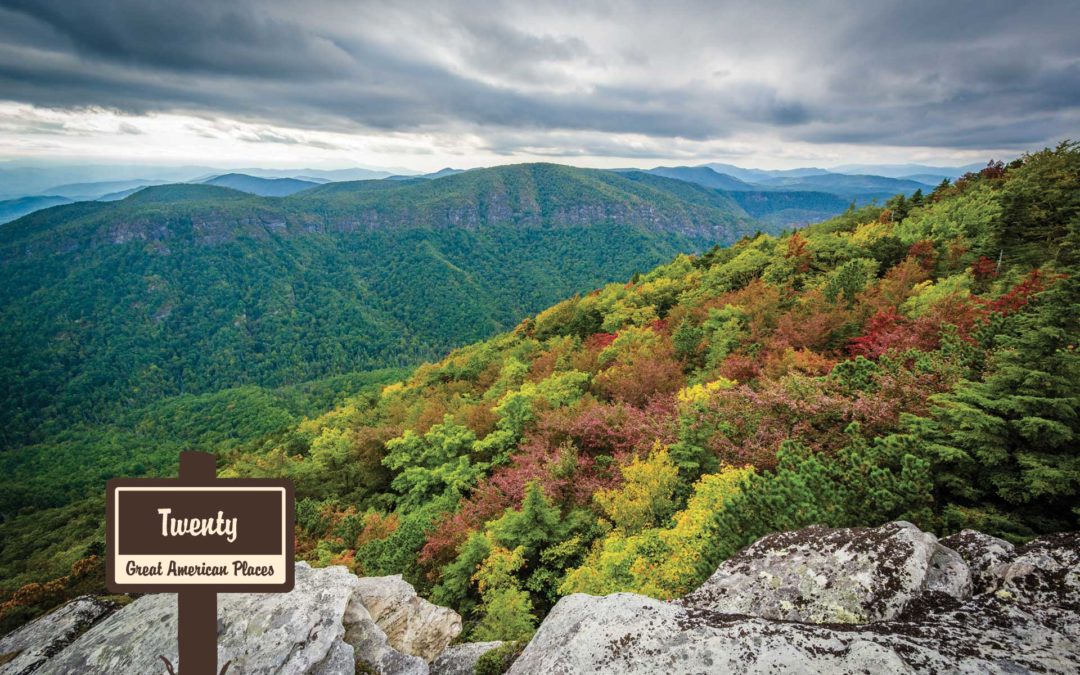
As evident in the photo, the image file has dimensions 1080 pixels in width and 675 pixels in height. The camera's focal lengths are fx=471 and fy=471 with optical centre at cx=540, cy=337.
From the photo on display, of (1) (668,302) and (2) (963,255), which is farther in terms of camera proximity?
(1) (668,302)

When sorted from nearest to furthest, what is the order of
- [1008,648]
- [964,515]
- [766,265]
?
[1008,648] → [964,515] → [766,265]

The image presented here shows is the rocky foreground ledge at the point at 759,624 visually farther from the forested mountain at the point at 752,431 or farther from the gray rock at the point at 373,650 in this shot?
the forested mountain at the point at 752,431

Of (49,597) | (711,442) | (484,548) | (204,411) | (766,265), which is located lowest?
(204,411)

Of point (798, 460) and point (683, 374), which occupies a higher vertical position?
point (798, 460)

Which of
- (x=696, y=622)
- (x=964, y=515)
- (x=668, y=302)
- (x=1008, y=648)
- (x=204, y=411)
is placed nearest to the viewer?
(x=1008, y=648)

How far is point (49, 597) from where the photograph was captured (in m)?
13.2

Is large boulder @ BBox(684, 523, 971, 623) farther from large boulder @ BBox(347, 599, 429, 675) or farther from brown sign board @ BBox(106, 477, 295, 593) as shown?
brown sign board @ BBox(106, 477, 295, 593)

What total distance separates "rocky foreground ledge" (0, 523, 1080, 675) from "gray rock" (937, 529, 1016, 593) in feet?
0.07

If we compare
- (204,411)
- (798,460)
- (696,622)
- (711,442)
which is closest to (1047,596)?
(696,622)

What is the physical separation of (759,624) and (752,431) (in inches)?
366

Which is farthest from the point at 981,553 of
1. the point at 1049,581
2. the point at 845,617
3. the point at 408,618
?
the point at 408,618

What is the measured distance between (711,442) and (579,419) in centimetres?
668

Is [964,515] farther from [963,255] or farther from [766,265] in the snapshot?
[766,265]

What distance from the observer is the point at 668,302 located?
1567 inches
